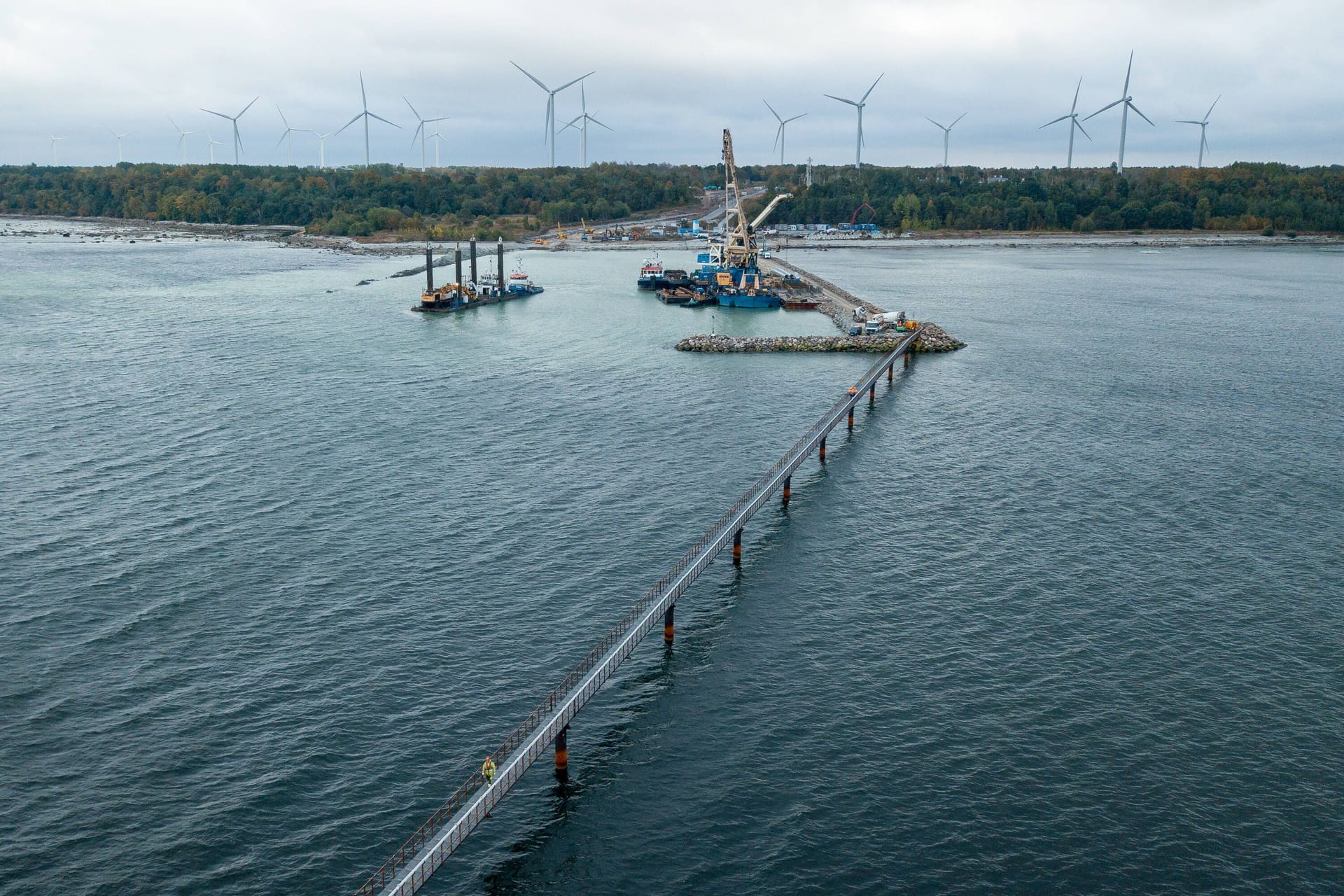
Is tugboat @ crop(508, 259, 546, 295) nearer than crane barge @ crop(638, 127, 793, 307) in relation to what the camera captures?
No

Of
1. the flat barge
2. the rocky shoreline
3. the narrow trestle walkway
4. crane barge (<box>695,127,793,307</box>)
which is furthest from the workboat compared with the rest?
the narrow trestle walkway

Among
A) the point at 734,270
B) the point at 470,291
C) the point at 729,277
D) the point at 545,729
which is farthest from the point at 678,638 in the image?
the point at 734,270

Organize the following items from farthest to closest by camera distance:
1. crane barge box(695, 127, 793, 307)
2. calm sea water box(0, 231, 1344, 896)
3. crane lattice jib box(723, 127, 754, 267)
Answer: crane lattice jib box(723, 127, 754, 267)
crane barge box(695, 127, 793, 307)
calm sea water box(0, 231, 1344, 896)

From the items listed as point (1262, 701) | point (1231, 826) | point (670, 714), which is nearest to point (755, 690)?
point (670, 714)

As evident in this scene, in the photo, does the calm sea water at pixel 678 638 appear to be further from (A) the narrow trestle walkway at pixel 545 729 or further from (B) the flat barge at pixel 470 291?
(B) the flat barge at pixel 470 291

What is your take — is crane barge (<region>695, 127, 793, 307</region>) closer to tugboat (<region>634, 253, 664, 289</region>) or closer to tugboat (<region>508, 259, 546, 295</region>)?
tugboat (<region>634, 253, 664, 289</region>)

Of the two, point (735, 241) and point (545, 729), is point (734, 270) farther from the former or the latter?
point (545, 729)
